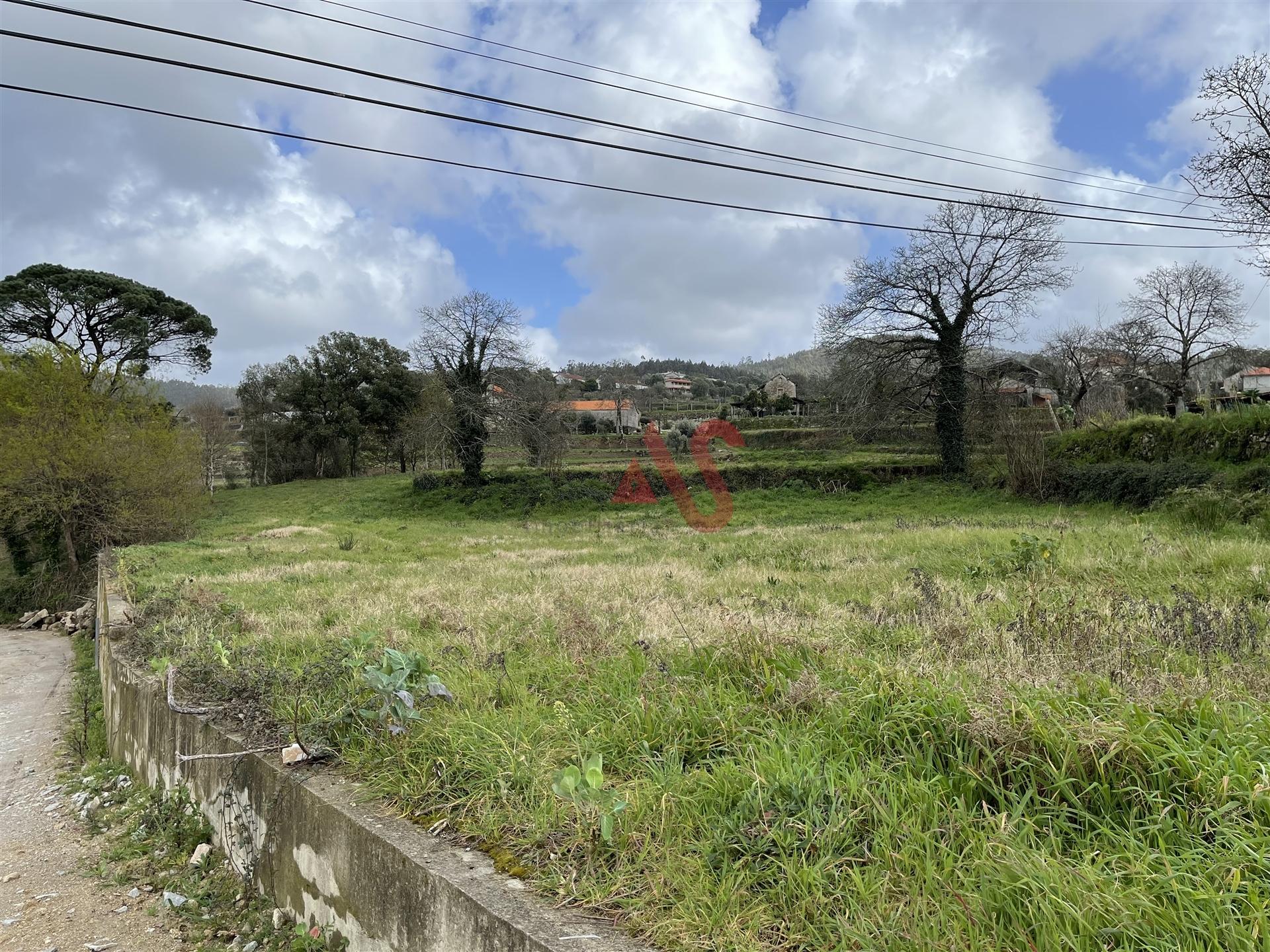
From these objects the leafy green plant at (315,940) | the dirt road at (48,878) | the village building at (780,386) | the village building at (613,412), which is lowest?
the dirt road at (48,878)

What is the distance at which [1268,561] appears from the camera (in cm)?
699

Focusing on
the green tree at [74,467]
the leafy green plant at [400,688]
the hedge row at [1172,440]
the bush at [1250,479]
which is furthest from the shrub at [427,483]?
the leafy green plant at [400,688]

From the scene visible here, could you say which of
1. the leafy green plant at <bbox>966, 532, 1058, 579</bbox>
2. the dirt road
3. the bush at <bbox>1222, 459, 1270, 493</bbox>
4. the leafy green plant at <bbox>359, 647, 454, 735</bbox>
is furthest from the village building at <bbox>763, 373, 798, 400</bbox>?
the leafy green plant at <bbox>359, 647, 454, 735</bbox>

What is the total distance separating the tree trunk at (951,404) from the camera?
89.5 feet

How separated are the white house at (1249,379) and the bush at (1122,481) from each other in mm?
29766

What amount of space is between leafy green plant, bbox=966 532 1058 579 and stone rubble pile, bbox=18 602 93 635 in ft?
66.5

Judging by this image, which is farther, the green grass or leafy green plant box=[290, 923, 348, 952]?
leafy green plant box=[290, 923, 348, 952]

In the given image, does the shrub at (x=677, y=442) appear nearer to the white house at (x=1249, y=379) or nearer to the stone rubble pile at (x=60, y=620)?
the stone rubble pile at (x=60, y=620)

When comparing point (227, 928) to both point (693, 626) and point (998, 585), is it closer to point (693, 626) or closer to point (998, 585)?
point (693, 626)

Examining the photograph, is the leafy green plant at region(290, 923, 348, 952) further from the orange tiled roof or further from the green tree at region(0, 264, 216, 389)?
the orange tiled roof

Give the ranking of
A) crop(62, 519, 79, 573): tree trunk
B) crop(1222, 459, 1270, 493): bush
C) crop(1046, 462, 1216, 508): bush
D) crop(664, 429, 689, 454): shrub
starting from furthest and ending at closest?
crop(664, 429, 689, 454): shrub
crop(62, 519, 79, 573): tree trunk
crop(1046, 462, 1216, 508): bush
crop(1222, 459, 1270, 493): bush

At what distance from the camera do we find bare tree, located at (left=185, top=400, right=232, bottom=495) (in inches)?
1778

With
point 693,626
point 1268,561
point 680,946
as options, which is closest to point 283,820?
point 680,946

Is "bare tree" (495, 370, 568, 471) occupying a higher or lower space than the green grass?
higher
